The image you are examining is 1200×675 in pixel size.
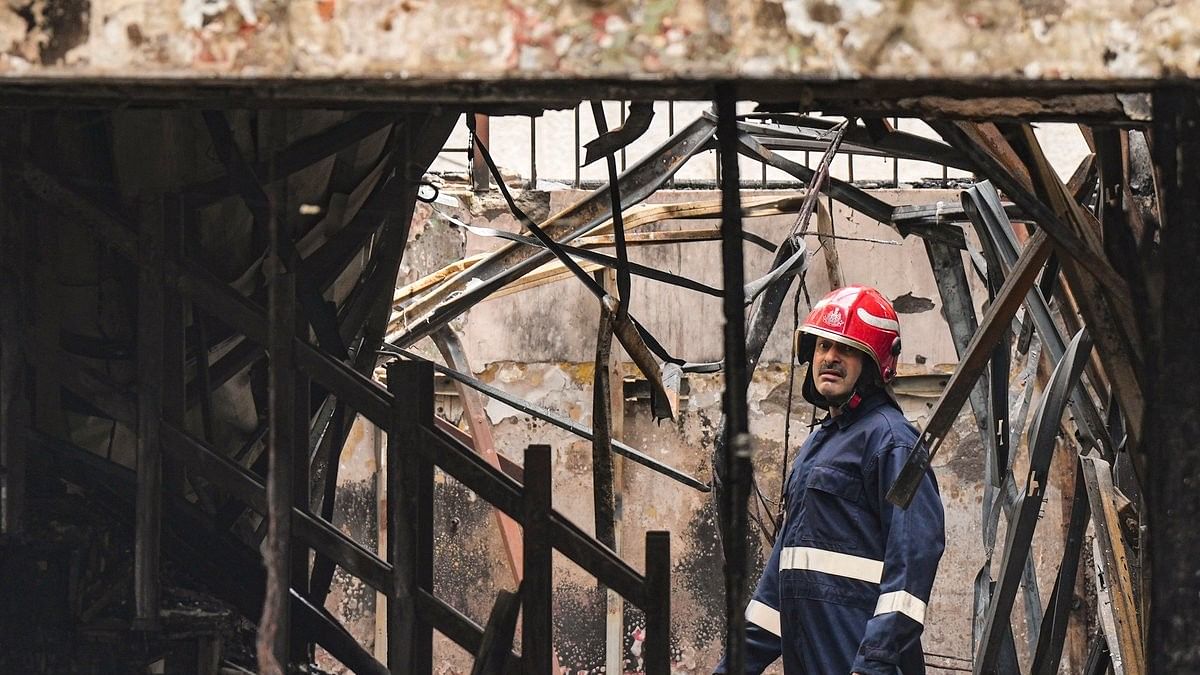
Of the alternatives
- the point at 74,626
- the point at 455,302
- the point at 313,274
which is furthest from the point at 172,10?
the point at 455,302

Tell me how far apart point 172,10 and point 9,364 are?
1942 millimetres

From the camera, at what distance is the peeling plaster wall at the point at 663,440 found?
853 centimetres

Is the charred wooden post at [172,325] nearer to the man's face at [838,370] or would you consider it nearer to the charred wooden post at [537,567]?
the charred wooden post at [537,567]

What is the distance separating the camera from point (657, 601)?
3.14 metres

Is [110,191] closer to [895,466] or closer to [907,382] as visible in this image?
[895,466]

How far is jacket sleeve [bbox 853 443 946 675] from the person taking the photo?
140 inches

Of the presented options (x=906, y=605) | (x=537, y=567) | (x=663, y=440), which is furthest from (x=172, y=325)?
(x=663, y=440)

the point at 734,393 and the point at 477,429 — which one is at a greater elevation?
the point at 734,393

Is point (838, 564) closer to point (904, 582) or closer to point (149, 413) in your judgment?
point (904, 582)

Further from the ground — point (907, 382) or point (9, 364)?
point (9, 364)

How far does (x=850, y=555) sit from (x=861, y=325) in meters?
0.78

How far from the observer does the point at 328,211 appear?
419cm

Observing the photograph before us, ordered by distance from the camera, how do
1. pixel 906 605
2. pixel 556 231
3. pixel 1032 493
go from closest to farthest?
1. pixel 1032 493
2. pixel 906 605
3. pixel 556 231

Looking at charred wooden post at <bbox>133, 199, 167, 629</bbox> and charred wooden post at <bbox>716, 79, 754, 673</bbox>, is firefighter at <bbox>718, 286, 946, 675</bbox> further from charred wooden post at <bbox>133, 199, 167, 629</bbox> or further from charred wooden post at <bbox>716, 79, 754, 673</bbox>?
charred wooden post at <bbox>716, 79, 754, 673</bbox>
